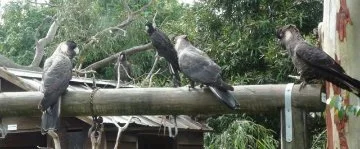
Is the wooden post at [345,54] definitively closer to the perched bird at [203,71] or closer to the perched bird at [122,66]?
the perched bird at [203,71]

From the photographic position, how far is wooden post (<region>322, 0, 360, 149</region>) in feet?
10.1

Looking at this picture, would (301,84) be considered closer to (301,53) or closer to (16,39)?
(301,53)

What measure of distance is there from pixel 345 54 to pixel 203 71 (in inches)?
31.3

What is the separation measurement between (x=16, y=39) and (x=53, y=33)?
2.00 meters

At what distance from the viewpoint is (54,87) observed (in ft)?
12.0

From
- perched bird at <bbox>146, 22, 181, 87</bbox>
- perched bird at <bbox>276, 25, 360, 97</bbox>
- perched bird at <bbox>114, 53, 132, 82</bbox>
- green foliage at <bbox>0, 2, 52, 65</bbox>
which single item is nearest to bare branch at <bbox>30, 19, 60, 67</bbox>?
green foliage at <bbox>0, 2, 52, 65</bbox>

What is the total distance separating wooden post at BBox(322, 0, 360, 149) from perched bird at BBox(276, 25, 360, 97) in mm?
92

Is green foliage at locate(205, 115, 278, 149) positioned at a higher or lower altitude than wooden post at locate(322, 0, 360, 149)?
lower

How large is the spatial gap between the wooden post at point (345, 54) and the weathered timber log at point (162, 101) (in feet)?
0.57

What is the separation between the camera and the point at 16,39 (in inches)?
589

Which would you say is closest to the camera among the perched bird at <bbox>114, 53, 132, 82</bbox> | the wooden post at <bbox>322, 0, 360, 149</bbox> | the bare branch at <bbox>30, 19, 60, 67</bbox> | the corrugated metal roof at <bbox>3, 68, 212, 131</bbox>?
the wooden post at <bbox>322, 0, 360, 149</bbox>

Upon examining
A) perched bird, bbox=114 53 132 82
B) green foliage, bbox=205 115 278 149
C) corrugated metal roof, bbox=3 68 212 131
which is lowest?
green foliage, bbox=205 115 278 149

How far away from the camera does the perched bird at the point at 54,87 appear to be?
3588 mm

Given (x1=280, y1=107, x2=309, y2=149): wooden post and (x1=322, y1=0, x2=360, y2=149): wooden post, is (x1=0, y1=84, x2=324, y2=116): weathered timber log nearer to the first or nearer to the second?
(x1=280, y1=107, x2=309, y2=149): wooden post
